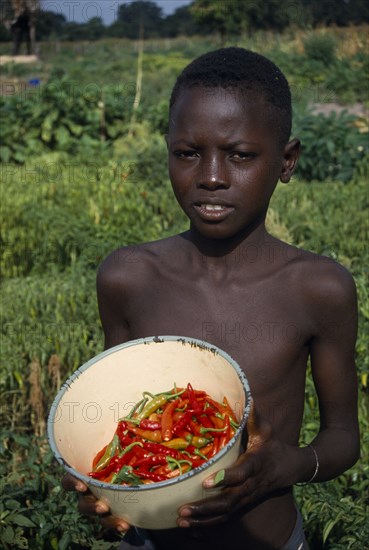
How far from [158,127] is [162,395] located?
10.2 meters

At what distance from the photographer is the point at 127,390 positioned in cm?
167

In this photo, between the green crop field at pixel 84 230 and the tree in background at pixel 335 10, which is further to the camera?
the tree in background at pixel 335 10

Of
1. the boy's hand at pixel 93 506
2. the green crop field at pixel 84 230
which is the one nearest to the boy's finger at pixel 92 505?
the boy's hand at pixel 93 506

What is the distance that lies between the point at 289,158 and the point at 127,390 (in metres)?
0.67

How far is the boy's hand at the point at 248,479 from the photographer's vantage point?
1409 millimetres

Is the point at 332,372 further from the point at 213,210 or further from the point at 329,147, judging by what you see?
the point at 329,147

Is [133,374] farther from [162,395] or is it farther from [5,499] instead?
[5,499]

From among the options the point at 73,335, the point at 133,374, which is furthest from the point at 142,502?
the point at 73,335

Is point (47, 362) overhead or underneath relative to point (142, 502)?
underneath

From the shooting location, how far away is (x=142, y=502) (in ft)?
4.59

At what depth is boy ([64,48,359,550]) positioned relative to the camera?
1698mm

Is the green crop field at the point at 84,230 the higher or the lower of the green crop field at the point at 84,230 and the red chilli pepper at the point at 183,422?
the lower

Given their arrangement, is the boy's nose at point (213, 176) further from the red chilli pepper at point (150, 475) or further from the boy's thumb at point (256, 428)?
the red chilli pepper at point (150, 475)

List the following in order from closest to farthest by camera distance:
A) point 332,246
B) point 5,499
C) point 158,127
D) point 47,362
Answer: point 5,499 < point 47,362 < point 332,246 < point 158,127
